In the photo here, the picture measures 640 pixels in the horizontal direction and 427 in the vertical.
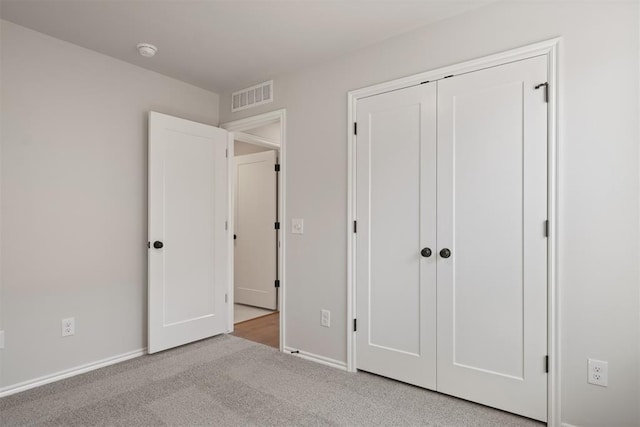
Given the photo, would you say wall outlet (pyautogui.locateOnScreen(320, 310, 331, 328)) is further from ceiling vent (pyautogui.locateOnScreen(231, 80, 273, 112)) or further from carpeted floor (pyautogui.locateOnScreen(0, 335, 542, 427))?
ceiling vent (pyautogui.locateOnScreen(231, 80, 273, 112))

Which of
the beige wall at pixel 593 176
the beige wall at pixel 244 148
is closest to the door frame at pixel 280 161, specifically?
the beige wall at pixel 244 148

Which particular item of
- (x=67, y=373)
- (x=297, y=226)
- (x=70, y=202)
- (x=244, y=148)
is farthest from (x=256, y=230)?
(x=67, y=373)

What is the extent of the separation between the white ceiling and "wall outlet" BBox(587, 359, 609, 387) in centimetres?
211

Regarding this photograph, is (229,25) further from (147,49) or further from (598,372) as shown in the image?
(598,372)

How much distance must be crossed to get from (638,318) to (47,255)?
3.58m

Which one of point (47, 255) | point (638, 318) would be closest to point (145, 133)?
point (47, 255)

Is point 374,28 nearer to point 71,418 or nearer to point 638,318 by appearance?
point 638,318

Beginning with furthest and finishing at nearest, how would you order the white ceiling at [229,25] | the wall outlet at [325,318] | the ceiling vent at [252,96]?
the ceiling vent at [252,96] < the wall outlet at [325,318] < the white ceiling at [229,25]

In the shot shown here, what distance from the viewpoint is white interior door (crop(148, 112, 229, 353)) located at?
10.1 feet

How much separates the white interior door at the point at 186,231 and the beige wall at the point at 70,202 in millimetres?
183

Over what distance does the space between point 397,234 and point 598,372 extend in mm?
1308

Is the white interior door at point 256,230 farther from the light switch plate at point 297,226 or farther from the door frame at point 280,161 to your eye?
the light switch plate at point 297,226

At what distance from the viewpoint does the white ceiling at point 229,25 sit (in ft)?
7.30

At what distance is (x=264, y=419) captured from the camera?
2.09m
